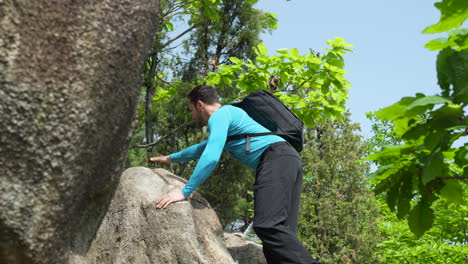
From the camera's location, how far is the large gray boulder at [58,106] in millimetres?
2217

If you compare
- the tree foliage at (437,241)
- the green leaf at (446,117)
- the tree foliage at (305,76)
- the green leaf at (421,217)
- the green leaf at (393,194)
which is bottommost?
the tree foliage at (437,241)

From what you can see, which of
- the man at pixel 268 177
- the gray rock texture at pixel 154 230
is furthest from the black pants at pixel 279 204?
the gray rock texture at pixel 154 230

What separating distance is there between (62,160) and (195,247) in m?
3.03

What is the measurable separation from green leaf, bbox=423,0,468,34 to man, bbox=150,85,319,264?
2.50 m

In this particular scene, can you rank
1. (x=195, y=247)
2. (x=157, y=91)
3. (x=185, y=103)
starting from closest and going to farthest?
1. (x=195, y=247)
2. (x=185, y=103)
3. (x=157, y=91)

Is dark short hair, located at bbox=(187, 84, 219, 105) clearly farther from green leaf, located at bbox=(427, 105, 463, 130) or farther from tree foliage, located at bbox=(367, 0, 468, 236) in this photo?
green leaf, located at bbox=(427, 105, 463, 130)

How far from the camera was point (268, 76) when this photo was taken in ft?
31.0

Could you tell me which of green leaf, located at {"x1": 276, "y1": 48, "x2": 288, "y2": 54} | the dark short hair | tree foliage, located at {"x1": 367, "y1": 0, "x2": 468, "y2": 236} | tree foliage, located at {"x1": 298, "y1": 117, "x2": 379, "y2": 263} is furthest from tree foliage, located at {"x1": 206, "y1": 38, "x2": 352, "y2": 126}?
tree foliage, located at {"x1": 298, "y1": 117, "x2": 379, "y2": 263}

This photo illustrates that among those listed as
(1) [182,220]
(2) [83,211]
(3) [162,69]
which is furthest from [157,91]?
(2) [83,211]

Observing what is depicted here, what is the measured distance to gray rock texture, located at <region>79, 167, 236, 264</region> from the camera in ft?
17.0

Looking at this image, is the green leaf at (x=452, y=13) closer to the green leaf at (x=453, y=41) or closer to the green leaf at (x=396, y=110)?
the green leaf at (x=453, y=41)

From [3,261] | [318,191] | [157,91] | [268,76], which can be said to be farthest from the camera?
[318,191]

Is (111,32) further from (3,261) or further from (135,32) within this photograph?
(3,261)

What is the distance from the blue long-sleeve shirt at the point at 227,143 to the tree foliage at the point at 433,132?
2.07m
